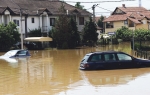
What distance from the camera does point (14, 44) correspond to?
5191 centimetres

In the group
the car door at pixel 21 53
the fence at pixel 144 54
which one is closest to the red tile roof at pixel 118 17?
the car door at pixel 21 53

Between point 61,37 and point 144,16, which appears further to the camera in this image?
point 144,16

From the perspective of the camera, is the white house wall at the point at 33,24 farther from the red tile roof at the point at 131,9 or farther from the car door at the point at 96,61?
the car door at the point at 96,61

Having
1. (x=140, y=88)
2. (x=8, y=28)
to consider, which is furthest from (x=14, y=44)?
(x=140, y=88)

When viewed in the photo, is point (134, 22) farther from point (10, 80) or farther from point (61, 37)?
point (10, 80)

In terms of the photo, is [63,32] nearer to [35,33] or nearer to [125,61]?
[35,33]

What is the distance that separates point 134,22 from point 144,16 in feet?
19.7

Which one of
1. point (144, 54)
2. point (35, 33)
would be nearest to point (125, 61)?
point (144, 54)

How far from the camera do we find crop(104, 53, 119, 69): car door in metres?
22.2

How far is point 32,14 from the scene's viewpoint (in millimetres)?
60375

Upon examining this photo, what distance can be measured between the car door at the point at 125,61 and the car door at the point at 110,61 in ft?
0.92

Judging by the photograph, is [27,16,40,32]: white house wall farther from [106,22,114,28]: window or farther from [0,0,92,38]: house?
[106,22,114,28]: window

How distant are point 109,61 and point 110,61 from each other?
0.06 meters

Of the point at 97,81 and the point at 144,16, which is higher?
the point at 144,16
